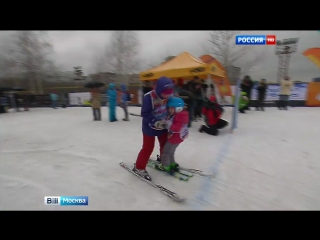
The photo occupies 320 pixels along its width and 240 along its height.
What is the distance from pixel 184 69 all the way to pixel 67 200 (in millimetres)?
5541

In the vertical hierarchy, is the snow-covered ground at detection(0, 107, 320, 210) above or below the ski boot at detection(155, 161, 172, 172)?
below

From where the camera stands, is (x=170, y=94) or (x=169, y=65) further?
(x=169, y=65)

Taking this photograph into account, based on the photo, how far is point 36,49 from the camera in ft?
57.9

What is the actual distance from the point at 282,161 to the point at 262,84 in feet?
23.0

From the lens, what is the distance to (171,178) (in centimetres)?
273

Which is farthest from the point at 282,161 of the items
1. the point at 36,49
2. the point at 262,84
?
the point at 36,49

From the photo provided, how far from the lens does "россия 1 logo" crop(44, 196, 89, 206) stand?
2152 mm

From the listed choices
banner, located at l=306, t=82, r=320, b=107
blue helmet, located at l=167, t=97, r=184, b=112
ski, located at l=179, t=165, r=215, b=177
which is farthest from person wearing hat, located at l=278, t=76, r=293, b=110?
blue helmet, located at l=167, t=97, r=184, b=112

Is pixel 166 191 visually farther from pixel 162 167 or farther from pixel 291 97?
pixel 291 97

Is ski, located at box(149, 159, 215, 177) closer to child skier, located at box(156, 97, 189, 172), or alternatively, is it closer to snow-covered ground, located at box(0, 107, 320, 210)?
snow-covered ground, located at box(0, 107, 320, 210)

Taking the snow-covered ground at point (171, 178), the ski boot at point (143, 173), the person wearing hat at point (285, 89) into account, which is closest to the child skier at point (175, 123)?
the ski boot at point (143, 173)

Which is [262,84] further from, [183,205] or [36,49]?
[36,49]

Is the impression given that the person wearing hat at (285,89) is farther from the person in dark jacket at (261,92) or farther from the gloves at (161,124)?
the gloves at (161,124)

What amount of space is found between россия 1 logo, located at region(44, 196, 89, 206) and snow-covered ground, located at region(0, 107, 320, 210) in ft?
0.22
